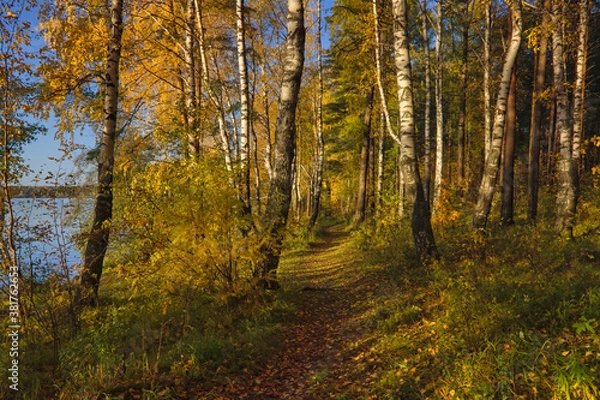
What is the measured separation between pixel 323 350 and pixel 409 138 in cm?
517

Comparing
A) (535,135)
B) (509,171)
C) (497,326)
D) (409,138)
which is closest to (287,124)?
(409,138)

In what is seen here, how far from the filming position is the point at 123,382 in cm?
358

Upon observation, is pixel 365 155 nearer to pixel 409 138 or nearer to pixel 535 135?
pixel 535 135

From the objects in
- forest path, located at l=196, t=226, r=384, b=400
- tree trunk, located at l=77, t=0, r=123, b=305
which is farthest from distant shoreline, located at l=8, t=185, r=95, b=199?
forest path, located at l=196, t=226, r=384, b=400

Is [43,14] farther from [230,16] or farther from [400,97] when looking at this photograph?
[400,97]

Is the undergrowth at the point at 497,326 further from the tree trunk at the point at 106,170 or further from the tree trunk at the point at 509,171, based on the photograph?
the tree trunk at the point at 106,170


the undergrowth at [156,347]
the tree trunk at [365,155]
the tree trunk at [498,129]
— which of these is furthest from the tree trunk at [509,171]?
the undergrowth at [156,347]

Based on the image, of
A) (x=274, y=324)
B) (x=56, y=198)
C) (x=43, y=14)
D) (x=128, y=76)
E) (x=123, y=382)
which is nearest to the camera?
(x=123, y=382)

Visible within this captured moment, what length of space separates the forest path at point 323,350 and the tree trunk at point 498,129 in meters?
3.31

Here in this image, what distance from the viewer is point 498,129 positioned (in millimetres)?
8422

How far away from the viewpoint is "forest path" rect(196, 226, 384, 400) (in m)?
3.88

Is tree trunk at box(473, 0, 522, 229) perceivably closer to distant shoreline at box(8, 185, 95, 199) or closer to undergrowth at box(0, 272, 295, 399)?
undergrowth at box(0, 272, 295, 399)

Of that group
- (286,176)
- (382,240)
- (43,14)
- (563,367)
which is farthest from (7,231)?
(382,240)

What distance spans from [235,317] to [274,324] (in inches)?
26.1
